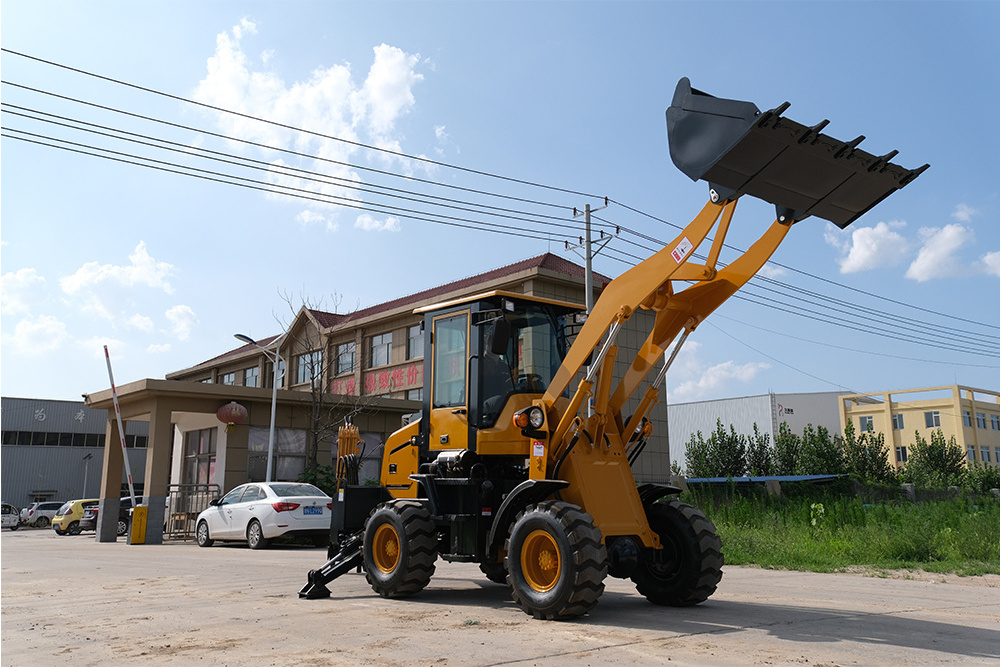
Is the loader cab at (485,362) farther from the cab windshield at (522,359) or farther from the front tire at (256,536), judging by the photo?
the front tire at (256,536)

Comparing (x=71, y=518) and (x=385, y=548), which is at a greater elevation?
(x=71, y=518)

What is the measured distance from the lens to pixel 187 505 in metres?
26.3

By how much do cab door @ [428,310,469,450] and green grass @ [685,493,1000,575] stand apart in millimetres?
7175

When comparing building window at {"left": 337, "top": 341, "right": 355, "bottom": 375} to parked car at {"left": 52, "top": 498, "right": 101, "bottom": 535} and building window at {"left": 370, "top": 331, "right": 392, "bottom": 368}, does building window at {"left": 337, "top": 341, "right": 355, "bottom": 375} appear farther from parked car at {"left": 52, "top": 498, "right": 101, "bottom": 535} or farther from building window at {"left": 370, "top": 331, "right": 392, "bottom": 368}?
parked car at {"left": 52, "top": 498, "right": 101, "bottom": 535}

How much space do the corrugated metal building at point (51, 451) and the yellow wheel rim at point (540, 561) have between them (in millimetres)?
56391

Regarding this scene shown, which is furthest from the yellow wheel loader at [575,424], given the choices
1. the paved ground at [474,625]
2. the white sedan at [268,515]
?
the white sedan at [268,515]

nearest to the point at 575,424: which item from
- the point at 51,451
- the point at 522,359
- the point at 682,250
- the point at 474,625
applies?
the point at 522,359

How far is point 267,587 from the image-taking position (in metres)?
10.3

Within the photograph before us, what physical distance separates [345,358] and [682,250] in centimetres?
3180

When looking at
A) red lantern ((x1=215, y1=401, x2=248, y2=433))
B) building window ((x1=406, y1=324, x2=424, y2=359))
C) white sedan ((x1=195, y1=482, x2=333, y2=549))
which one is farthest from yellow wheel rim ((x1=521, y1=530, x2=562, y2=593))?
building window ((x1=406, y1=324, x2=424, y2=359))

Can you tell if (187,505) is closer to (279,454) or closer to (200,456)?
(200,456)

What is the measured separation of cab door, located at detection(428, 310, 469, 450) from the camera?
29.8 ft

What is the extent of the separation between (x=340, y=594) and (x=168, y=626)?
8.92ft

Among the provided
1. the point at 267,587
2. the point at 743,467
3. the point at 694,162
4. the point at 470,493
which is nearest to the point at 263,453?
the point at 267,587
